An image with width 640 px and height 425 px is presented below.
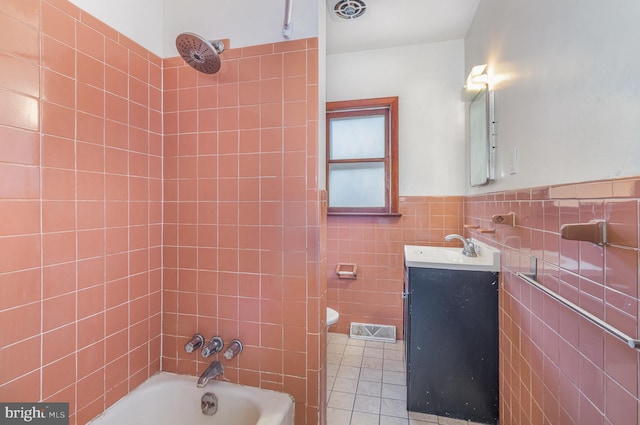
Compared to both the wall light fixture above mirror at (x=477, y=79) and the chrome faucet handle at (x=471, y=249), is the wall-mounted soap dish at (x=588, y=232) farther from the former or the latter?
the wall light fixture above mirror at (x=477, y=79)

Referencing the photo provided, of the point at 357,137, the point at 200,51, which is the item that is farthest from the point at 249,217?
the point at 357,137

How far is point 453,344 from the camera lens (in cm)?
160

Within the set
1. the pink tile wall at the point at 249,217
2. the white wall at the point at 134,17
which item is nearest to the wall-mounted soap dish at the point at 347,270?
the pink tile wall at the point at 249,217

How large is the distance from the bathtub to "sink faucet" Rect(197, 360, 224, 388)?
0.09 meters

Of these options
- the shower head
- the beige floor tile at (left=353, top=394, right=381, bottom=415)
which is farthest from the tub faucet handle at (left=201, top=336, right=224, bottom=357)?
the shower head

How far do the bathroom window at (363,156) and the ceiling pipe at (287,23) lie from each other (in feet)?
4.66

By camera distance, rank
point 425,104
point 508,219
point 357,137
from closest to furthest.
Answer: point 508,219 < point 425,104 < point 357,137

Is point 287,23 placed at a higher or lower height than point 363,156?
higher

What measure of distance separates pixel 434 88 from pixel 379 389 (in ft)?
8.22

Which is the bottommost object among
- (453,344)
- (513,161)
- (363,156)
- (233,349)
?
(453,344)

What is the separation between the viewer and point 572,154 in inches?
35.0

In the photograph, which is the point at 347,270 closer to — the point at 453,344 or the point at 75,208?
the point at 453,344

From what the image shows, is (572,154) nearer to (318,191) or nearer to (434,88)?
(318,191)

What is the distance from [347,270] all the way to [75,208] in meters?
2.02
